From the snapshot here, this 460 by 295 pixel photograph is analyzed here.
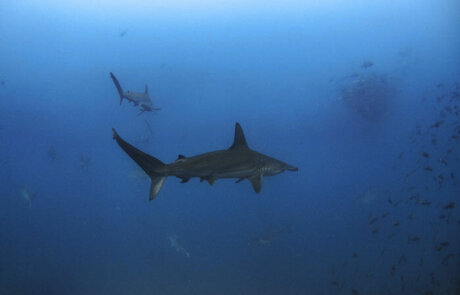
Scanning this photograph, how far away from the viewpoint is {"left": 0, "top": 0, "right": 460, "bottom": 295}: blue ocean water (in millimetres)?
6820

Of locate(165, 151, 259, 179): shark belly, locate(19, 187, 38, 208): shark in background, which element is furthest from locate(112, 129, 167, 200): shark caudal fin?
locate(19, 187, 38, 208): shark in background

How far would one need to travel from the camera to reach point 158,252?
7551 mm

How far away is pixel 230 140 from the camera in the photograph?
895 centimetres

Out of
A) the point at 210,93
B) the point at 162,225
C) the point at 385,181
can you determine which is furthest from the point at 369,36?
the point at 162,225

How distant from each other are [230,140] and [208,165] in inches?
222

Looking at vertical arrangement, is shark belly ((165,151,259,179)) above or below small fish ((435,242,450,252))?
above

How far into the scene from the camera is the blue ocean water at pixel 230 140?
6820 mm

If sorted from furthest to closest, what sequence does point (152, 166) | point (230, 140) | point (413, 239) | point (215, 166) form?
point (230, 140) < point (413, 239) < point (215, 166) < point (152, 166)

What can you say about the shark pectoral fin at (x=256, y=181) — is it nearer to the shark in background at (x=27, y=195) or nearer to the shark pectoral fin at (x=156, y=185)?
the shark pectoral fin at (x=156, y=185)

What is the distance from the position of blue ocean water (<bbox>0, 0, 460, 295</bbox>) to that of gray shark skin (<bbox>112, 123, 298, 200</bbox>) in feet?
13.7

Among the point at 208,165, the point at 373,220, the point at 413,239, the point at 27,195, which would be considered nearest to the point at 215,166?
the point at 208,165

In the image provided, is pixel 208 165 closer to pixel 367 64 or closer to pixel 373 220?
pixel 373 220

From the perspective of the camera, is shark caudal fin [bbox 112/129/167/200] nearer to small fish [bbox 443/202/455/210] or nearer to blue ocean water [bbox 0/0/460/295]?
blue ocean water [bbox 0/0/460/295]

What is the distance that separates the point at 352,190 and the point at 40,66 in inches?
398
